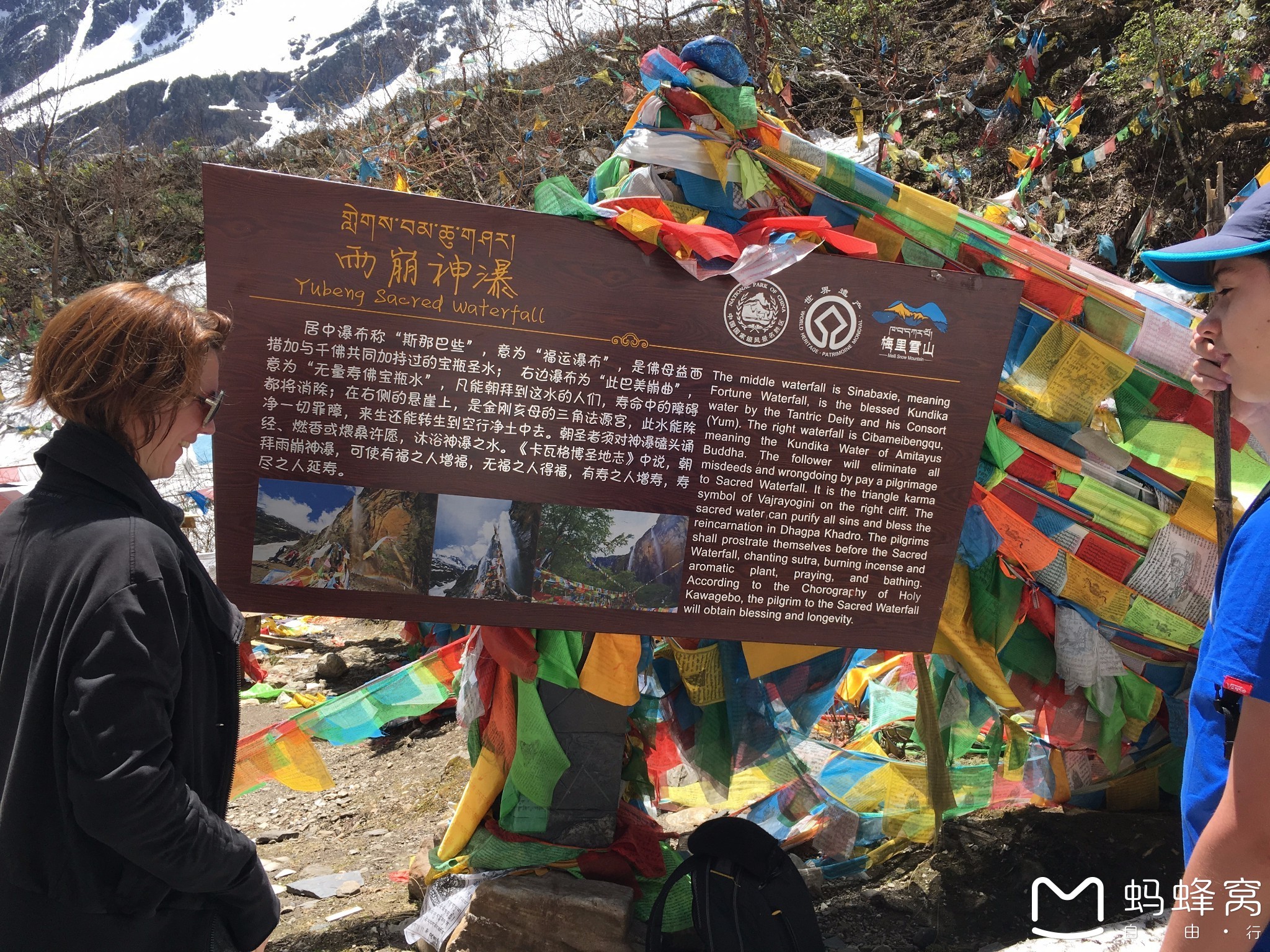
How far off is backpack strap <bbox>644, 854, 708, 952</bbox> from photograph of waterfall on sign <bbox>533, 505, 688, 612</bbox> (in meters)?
0.88

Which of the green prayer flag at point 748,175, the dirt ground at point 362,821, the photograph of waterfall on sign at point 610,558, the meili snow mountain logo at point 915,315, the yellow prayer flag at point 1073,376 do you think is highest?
the green prayer flag at point 748,175

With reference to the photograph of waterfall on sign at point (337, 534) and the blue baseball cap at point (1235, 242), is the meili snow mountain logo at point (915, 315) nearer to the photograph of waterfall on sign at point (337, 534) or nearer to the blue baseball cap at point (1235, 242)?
the blue baseball cap at point (1235, 242)

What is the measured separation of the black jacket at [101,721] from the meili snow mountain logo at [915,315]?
2025 mm

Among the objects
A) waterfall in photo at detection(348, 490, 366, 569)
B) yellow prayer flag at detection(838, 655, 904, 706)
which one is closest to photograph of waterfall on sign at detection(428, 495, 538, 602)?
waterfall in photo at detection(348, 490, 366, 569)

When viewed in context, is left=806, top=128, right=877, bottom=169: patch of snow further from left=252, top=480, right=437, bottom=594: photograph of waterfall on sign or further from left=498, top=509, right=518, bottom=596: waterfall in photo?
left=252, top=480, right=437, bottom=594: photograph of waterfall on sign

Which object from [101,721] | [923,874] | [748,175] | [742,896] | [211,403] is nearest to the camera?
[101,721]

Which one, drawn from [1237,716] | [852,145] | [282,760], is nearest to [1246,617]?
[1237,716]

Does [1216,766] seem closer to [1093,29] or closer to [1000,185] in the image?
[1000,185]

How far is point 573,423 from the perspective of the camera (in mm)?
2578

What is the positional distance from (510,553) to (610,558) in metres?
0.30

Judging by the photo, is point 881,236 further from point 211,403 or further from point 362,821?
point 362,821

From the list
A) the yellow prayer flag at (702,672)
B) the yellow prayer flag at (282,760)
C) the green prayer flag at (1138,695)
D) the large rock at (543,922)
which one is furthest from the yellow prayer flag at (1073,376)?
the yellow prayer flag at (282,760)

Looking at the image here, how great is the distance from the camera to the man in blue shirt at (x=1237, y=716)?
1.23 metres

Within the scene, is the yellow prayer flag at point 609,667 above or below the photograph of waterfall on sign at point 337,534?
below
